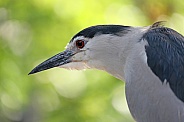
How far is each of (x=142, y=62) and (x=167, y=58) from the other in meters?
0.12

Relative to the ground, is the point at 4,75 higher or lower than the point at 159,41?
lower

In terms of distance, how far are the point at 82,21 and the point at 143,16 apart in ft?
1.42

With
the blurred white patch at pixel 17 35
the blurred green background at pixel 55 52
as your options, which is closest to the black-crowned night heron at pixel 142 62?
the blurred green background at pixel 55 52

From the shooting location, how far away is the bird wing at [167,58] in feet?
8.72

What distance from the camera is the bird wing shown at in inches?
105

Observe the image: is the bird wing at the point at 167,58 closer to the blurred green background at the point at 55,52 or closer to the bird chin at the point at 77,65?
the bird chin at the point at 77,65

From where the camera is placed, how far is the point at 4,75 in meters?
4.19

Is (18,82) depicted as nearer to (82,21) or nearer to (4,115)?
(4,115)

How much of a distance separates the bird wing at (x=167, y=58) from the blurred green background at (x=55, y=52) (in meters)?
1.21

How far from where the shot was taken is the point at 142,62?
9.11 ft

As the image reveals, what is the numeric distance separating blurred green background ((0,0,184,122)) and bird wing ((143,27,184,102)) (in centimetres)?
121

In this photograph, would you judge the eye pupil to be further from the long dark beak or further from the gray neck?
the gray neck

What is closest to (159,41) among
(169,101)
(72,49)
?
(169,101)

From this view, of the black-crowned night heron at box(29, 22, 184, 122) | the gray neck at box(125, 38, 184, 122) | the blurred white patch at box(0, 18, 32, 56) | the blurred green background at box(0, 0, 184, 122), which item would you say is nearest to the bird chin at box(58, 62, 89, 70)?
the black-crowned night heron at box(29, 22, 184, 122)
